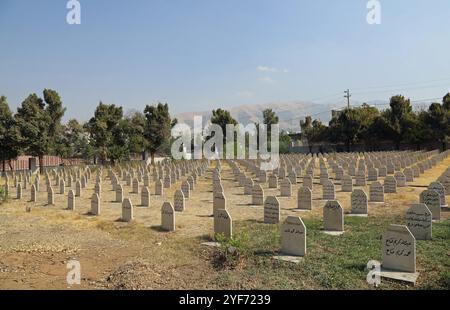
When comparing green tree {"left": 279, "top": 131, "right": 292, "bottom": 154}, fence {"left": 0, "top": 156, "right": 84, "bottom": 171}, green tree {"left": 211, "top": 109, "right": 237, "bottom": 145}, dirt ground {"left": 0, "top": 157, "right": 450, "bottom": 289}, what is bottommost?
dirt ground {"left": 0, "top": 157, "right": 450, "bottom": 289}

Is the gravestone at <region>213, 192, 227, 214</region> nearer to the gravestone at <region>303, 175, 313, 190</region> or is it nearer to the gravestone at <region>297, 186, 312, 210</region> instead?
the gravestone at <region>297, 186, 312, 210</region>

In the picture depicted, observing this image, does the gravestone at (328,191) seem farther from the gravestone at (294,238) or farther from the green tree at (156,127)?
the green tree at (156,127)

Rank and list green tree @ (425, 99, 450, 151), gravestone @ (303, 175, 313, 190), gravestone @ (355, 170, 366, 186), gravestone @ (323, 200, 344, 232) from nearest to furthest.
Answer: gravestone @ (323, 200, 344, 232) < gravestone @ (303, 175, 313, 190) < gravestone @ (355, 170, 366, 186) < green tree @ (425, 99, 450, 151)

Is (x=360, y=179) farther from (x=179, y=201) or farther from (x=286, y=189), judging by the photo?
(x=179, y=201)

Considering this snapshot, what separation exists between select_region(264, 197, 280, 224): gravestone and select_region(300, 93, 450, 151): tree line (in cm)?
4786

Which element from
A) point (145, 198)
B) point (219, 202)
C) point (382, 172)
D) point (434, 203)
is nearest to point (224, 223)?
point (219, 202)

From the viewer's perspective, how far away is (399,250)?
626 centimetres

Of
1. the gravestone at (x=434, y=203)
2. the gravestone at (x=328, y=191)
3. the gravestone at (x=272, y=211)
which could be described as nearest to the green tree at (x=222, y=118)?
the gravestone at (x=328, y=191)

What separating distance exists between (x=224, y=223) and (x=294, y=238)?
6.69ft

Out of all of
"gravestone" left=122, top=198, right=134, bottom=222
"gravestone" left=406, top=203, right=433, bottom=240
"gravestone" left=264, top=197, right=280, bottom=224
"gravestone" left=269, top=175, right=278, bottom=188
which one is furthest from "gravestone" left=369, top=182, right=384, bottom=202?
"gravestone" left=122, top=198, right=134, bottom=222

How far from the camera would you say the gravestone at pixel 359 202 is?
11109mm

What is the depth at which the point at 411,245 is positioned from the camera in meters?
6.15

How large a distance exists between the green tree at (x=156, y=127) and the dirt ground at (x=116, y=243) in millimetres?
28026

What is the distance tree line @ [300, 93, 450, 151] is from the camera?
167 ft
